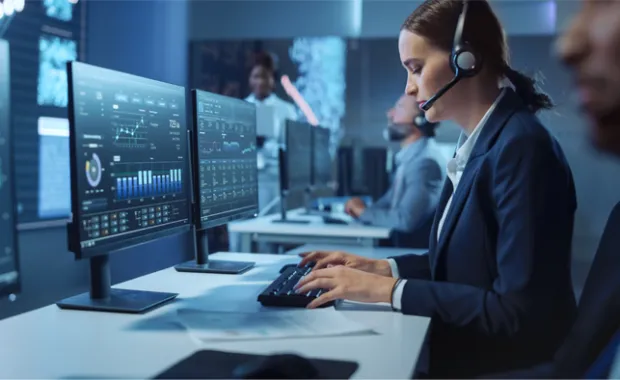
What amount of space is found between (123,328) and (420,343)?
53 centimetres

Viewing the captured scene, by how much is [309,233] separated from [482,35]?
1790 mm

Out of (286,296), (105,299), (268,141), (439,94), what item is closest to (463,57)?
(439,94)

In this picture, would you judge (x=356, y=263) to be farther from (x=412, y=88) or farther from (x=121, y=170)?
(x=121, y=170)

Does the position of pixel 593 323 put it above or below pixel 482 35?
below

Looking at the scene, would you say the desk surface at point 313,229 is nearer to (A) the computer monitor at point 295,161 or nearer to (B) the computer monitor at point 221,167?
(A) the computer monitor at point 295,161

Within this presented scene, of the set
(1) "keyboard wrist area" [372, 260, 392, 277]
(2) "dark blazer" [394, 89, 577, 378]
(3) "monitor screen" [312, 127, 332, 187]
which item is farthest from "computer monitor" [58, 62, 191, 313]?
(3) "monitor screen" [312, 127, 332, 187]

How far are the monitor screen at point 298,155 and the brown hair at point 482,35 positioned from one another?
5.62 feet

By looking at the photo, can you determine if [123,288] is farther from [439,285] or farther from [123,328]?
[439,285]

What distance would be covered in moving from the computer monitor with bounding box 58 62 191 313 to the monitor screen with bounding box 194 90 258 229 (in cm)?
6

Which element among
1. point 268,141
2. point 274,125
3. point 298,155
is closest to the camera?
point 298,155

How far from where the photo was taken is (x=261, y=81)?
4.56 metres

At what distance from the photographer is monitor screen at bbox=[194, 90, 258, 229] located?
1537 millimetres

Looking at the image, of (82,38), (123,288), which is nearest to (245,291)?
(123,288)

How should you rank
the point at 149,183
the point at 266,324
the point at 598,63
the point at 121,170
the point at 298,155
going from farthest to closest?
the point at 298,155
the point at 149,183
the point at 121,170
the point at 266,324
the point at 598,63
